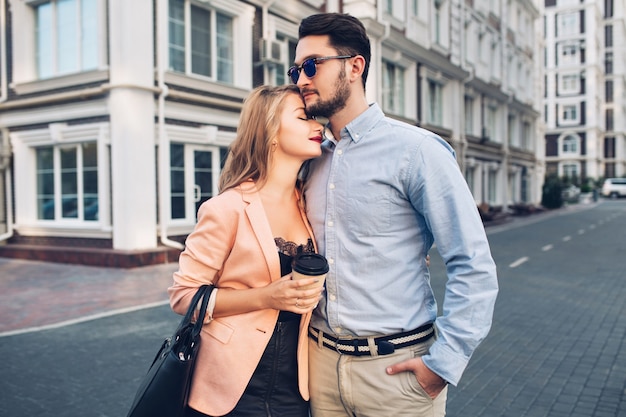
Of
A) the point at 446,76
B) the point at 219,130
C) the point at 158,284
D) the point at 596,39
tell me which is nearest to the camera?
the point at 158,284

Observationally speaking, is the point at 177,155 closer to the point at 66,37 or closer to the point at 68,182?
the point at 68,182

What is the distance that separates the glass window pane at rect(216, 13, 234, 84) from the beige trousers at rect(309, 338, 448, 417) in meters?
13.1

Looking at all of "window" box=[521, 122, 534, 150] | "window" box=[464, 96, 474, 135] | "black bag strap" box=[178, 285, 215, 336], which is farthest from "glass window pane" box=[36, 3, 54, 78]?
"window" box=[521, 122, 534, 150]

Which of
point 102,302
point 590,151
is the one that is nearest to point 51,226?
point 102,302

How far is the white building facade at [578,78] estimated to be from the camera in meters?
69.9

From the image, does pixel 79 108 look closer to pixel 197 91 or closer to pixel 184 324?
pixel 197 91

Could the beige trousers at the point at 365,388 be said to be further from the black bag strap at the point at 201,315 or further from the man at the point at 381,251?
the black bag strap at the point at 201,315

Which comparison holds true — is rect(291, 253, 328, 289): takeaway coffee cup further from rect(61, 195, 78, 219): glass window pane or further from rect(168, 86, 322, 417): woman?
rect(61, 195, 78, 219): glass window pane

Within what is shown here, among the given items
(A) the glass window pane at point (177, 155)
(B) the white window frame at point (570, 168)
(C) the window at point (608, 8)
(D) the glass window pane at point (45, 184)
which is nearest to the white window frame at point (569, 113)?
(B) the white window frame at point (570, 168)

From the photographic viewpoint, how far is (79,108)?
41.8 ft

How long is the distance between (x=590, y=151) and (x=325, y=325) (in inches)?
3058

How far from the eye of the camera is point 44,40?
1389 centimetres

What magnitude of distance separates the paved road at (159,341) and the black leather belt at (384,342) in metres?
2.63

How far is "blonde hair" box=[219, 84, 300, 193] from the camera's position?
82.0 inches
